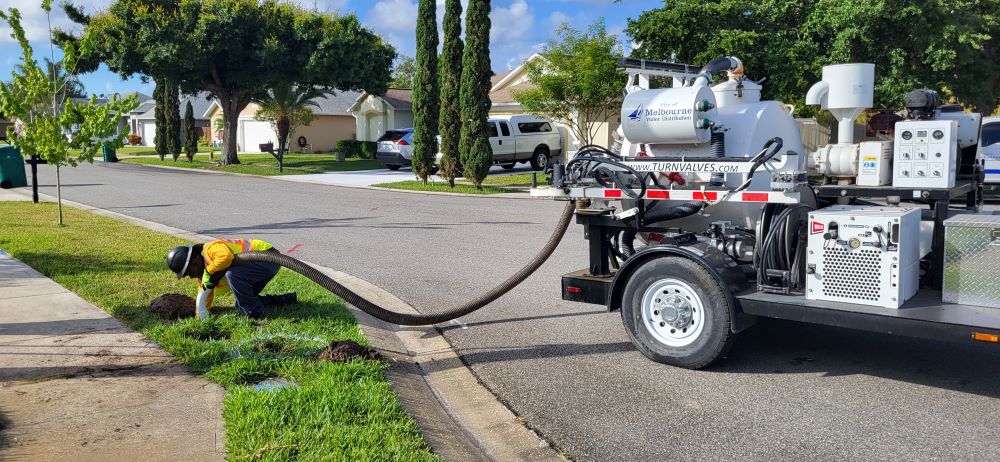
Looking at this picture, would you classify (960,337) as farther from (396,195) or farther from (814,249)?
(396,195)

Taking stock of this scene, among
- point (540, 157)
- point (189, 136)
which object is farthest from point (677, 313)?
point (189, 136)

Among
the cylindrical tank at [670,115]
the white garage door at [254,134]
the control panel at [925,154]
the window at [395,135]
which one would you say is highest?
the white garage door at [254,134]

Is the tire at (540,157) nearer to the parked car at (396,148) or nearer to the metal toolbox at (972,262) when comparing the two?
the parked car at (396,148)

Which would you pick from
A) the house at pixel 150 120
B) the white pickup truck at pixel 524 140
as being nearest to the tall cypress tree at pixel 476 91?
the white pickup truck at pixel 524 140

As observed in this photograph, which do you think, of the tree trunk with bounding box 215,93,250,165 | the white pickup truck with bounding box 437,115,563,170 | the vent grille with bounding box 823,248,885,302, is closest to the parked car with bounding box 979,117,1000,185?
the vent grille with bounding box 823,248,885,302

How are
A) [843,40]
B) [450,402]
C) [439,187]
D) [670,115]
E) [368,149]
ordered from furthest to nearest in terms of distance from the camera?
[368,149]
[439,187]
[843,40]
[670,115]
[450,402]

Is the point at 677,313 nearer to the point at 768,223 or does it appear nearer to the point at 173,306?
the point at 768,223

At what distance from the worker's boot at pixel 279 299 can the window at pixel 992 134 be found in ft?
45.6

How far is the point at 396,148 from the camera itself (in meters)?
32.8

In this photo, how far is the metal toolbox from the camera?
4980mm

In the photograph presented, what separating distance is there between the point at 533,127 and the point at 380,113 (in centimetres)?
1932

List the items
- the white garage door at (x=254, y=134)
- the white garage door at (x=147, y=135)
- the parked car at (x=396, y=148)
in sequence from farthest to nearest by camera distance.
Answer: the white garage door at (x=147, y=135)
the white garage door at (x=254, y=134)
the parked car at (x=396, y=148)

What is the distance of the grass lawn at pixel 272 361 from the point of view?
4355mm

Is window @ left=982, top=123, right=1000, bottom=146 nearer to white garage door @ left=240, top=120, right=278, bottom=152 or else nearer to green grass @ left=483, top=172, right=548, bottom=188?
green grass @ left=483, top=172, right=548, bottom=188
